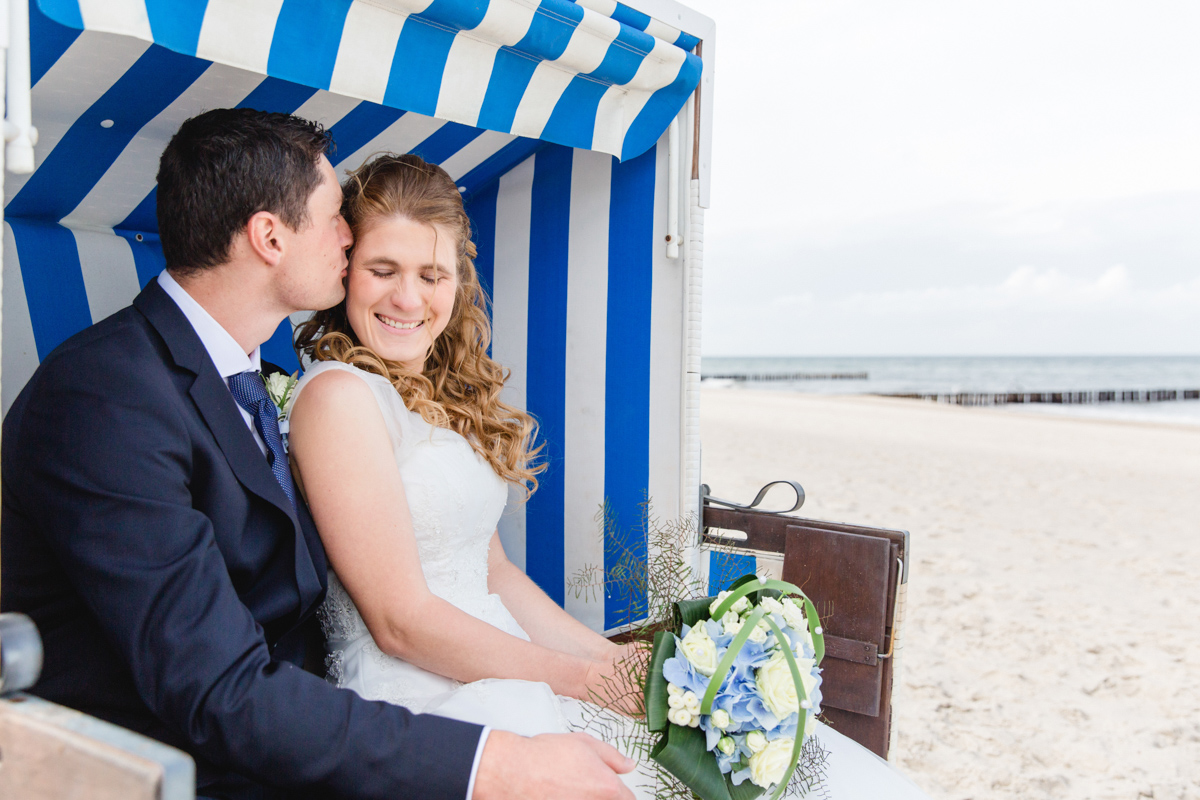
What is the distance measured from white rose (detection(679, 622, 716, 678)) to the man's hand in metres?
0.22

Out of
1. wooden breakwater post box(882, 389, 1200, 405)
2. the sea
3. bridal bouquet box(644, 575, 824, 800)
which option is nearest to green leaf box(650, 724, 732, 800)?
bridal bouquet box(644, 575, 824, 800)

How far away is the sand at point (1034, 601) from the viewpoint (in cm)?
306

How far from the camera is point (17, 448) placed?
1.11m

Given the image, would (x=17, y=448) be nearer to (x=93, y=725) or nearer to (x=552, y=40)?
(x=93, y=725)

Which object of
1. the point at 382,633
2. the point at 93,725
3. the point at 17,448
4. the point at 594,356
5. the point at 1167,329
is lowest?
the point at 382,633

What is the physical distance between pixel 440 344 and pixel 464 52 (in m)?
0.80

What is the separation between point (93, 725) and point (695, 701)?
82 centimetres

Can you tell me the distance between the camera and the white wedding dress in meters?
1.40

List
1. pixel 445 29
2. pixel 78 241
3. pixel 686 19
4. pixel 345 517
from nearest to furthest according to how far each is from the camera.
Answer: pixel 345 517 < pixel 445 29 < pixel 686 19 < pixel 78 241

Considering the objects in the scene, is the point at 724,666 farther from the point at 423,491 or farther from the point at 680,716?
the point at 423,491

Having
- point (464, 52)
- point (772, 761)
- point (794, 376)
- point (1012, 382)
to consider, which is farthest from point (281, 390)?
point (794, 376)

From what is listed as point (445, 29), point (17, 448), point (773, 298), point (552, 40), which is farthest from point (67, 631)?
point (773, 298)

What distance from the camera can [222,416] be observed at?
4.09 ft

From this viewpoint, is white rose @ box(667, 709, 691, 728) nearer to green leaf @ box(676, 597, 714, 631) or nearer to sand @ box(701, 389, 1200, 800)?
green leaf @ box(676, 597, 714, 631)
